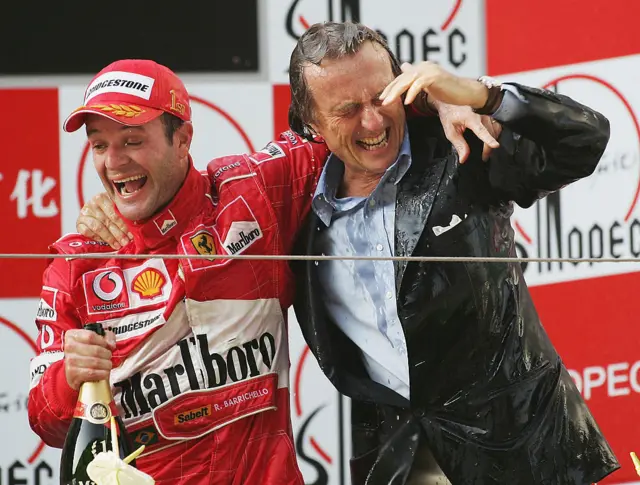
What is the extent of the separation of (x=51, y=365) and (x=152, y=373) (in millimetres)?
130

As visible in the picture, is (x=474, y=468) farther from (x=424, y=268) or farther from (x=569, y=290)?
(x=569, y=290)

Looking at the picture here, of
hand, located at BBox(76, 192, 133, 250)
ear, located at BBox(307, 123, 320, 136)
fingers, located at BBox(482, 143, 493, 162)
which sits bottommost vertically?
hand, located at BBox(76, 192, 133, 250)

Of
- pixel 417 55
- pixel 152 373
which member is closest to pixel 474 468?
pixel 152 373

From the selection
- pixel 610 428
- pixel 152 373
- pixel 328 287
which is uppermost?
pixel 328 287

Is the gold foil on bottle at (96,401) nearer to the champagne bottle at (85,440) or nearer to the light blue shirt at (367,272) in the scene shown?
the champagne bottle at (85,440)

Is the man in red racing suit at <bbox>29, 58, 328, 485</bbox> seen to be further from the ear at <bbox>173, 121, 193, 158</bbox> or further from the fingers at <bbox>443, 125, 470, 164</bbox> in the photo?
the fingers at <bbox>443, 125, 470, 164</bbox>

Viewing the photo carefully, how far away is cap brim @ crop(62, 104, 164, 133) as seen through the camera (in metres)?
1.56

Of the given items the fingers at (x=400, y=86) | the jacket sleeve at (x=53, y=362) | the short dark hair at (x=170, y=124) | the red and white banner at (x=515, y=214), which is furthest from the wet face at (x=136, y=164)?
A: the red and white banner at (x=515, y=214)

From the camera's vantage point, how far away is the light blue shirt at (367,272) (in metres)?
1.61

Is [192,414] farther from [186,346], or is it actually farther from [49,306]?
[49,306]

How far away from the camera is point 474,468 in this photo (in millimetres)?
1609

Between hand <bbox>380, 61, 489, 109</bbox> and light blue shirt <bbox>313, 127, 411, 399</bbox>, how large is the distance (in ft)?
0.61

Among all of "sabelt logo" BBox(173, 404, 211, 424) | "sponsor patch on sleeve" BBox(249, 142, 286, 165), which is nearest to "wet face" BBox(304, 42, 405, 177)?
"sponsor patch on sleeve" BBox(249, 142, 286, 165)

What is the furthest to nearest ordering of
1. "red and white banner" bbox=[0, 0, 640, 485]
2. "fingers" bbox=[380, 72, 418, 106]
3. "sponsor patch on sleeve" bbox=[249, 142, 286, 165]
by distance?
"red and white banner" bbox=[0, 0, 640, 485] → "sponsor patch on sleeve" bbox=[249, 142, 286, 165] → "fingers" bbox=[380, 72, 418, 106]
